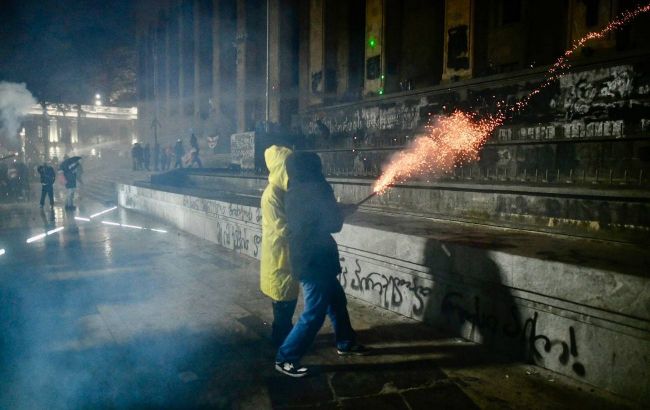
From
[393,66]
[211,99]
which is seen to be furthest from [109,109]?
[393,66]

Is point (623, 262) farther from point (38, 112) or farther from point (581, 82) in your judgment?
point (38, 112)

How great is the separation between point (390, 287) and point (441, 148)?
5.43 m

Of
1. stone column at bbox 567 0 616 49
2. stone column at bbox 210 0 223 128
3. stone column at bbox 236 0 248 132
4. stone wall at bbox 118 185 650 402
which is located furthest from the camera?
stone column at bbox 210 0 223 128

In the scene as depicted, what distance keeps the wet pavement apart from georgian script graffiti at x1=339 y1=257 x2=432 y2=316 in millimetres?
223

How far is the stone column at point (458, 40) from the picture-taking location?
14844mm

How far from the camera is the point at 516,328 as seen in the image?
142 inches

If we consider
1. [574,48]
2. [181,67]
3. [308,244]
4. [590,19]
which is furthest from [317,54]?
[181,67]

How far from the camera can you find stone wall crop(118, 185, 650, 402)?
2.90m

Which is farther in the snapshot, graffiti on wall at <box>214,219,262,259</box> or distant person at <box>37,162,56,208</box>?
distant person at <box>37,162,56,208</box>

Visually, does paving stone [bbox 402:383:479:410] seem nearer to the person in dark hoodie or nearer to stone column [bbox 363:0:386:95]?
the person in dark hoodie

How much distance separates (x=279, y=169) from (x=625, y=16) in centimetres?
1273

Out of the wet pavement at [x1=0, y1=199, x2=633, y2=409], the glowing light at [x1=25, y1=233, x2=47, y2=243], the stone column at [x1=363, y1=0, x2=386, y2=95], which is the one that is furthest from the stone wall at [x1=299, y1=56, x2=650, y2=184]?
the glowing light at [x1=25, y1=233, x2=47, y2=243]

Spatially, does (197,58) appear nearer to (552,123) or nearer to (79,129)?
(552,123)

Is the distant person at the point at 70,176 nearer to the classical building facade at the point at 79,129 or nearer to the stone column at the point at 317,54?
the stone column at the point at 317,54
